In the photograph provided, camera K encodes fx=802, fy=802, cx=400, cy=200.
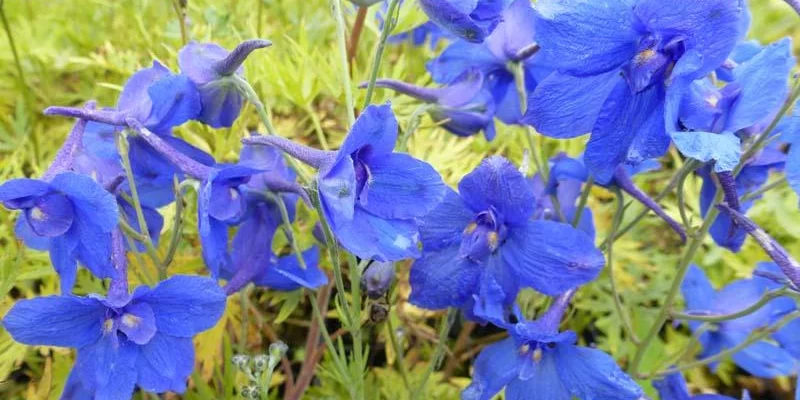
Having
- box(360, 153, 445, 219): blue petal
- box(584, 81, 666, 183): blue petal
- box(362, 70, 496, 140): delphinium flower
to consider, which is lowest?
box(362, 70, 496, 140): delphinium flower

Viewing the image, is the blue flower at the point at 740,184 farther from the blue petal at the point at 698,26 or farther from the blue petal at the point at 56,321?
the blue petal at the point at 56,321

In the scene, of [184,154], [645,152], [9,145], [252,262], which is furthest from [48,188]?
[9,145]

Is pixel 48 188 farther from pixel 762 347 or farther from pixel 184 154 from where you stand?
pixel 762 347

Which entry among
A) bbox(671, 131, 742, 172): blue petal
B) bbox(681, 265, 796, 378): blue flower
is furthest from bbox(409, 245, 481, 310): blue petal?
bbox(681, 265, 796, 378): blue flower

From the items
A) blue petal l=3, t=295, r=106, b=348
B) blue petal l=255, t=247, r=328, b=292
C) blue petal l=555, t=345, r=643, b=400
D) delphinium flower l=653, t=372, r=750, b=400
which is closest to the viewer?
blue petal l=3, t=295, r=106, b=348

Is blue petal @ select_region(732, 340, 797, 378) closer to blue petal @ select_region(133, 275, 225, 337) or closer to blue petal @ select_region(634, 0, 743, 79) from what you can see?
blue petal @ select_region(634, 0, 743, 79)

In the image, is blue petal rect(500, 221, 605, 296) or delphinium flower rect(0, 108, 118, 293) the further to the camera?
blue petal rect(500, 221, 605, 296)

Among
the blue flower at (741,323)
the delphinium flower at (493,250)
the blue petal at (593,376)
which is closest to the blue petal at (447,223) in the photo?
the delphinium flower at (493,250)

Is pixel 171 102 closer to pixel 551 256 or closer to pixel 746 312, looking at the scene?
pixel 551 256
